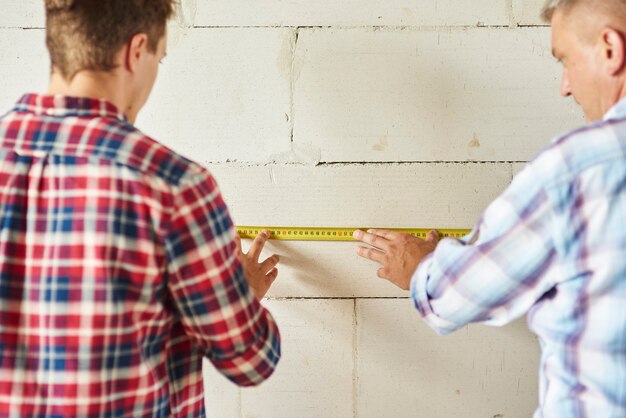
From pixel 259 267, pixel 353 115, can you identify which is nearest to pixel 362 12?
pixel 353 115

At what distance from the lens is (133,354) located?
1041 millimetres

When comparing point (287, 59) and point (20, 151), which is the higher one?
point (287, 59)

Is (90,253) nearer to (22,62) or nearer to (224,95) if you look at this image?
(224,95)

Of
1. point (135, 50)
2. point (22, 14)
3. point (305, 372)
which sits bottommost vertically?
point (305, 372)

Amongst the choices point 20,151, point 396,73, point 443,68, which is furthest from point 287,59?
point 20,151

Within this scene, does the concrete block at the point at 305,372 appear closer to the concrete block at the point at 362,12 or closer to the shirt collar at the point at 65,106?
the concrete block at the point at 362,12

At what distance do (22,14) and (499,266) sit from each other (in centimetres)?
163

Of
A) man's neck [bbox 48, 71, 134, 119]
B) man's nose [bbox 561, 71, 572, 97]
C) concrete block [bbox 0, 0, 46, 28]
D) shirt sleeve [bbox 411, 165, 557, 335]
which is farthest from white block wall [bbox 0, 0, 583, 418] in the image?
man's neck [bbox 48, 71, 134, 119]

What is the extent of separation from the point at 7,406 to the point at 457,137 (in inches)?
55.3

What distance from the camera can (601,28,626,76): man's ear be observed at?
1.08 meters

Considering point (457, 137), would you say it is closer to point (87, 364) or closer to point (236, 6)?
point (236, 6)

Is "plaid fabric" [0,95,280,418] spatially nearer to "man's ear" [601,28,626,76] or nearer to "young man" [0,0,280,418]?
"young man" [0,0,280,418]

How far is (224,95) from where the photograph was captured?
1.83m

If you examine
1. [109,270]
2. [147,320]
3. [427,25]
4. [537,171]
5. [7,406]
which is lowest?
[7,406]
